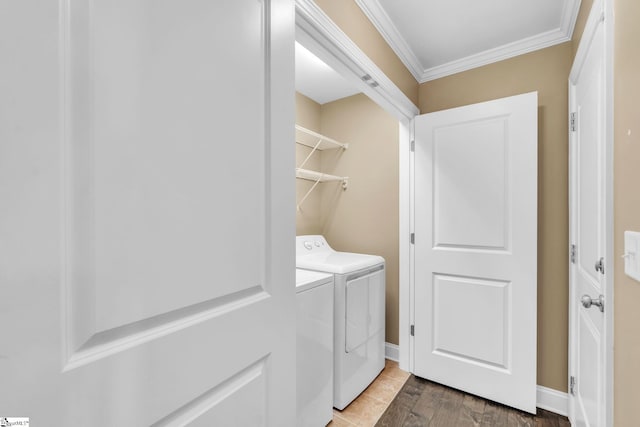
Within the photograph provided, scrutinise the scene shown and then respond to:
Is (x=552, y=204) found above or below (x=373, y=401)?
above

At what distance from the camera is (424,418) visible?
1.79 meters

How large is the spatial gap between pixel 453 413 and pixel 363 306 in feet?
2.80

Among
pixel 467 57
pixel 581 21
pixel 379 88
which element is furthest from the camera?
pixel 467 57

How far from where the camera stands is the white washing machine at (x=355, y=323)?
185 cm

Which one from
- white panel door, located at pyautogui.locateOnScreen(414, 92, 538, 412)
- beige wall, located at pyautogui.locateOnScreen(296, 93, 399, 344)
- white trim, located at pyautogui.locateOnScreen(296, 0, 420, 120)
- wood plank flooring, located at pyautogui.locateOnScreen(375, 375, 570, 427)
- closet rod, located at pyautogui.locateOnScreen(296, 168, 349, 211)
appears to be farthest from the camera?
closet rod, located at pyautogui.locateOnScreen(296, 168, 349, 211)

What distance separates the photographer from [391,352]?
2529mm

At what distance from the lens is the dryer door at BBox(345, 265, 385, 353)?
1923 millimetres

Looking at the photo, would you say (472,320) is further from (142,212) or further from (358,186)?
(142,212)

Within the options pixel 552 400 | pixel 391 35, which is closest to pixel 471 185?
pixel 391 35

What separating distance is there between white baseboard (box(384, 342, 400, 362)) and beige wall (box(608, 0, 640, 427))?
1714 millimetres

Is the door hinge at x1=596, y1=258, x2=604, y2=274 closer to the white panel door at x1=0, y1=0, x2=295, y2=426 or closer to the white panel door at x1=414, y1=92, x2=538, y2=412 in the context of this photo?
the white panel door at x1=414, y1=92, x2=538, y2=412

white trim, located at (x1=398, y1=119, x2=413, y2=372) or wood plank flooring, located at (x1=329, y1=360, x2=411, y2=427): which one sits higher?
white trim, located at (x1=398, y1=119, x2=413, y2=372)

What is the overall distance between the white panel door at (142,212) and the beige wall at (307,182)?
1.92m

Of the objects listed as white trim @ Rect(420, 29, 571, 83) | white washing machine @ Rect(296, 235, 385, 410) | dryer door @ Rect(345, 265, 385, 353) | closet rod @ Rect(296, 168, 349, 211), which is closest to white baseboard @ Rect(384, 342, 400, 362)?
white washing machine @ Rect(296, 235, 385, 410)
